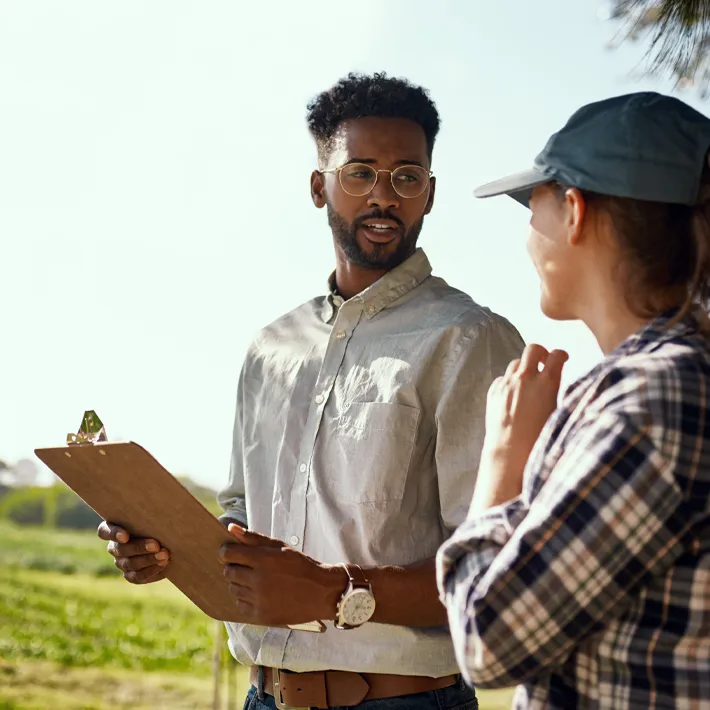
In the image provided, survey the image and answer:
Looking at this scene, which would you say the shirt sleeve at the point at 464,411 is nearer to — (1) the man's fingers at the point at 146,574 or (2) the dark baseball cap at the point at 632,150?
(1) the man's fingers at the point at 146,574

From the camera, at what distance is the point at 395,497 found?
1793mm

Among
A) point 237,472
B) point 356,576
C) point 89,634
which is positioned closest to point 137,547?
point 356,576

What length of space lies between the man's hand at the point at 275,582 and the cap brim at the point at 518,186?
63 centimetres

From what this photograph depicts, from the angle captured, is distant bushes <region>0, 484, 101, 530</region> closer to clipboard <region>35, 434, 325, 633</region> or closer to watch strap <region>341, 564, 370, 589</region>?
clipboard <region>35, 434, 325, 633</region>

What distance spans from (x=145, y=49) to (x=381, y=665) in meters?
9.08

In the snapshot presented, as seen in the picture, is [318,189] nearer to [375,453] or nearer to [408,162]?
[408,162]

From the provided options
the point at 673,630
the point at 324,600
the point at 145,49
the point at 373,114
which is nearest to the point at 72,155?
the point at 145,49

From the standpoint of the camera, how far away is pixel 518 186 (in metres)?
1.26

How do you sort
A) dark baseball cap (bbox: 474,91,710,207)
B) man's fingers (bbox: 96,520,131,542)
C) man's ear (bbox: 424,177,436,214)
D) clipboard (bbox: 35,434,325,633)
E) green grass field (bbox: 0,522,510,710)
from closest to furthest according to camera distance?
Result: dark baseball cap (bbox: 474,91,710,207) → clipboard (bbox: 35,434,325,633) → man's fingers (bbox: 96,520,131,542) → man's ear (bbox: 424,177,436,214) → green grass field (bbox: 0,522,510,710)

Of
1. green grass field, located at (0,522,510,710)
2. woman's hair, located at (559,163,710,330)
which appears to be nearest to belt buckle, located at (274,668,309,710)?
woman's hair, located at (559,163,710,330)

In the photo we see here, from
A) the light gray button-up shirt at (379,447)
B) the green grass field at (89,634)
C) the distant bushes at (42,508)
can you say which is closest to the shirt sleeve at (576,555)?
the light gray button-up shirt at (379,447)

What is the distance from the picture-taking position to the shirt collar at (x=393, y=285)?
2031 millimetres

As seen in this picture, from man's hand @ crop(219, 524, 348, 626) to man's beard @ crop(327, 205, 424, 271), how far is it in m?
0.66

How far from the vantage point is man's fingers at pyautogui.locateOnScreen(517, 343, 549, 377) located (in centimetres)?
126
